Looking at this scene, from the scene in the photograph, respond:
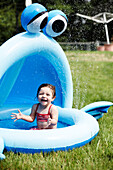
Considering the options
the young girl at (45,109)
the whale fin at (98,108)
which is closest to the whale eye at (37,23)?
the young girl at (45,109)

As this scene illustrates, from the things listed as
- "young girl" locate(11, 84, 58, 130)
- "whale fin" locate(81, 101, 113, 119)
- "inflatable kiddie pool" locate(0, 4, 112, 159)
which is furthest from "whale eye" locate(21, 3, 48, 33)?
"whale fin" locate(81, 101, 113, 119)

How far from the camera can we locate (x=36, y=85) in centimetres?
356

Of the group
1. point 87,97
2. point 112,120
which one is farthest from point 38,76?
point 87,97

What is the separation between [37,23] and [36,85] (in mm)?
1144

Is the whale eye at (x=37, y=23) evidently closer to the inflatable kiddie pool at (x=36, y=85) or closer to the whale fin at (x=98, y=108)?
the inflatable kiddie pool at (x=36, y=85)

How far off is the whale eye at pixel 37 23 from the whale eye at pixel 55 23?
0.07 meters

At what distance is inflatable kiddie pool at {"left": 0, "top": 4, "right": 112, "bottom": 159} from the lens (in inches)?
79.6

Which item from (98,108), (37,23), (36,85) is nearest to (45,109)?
(98,108)

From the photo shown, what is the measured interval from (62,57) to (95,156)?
1400 millimetres

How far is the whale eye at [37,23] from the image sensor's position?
8.61 ft

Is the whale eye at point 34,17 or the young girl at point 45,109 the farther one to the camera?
the whale eye at point 34,17

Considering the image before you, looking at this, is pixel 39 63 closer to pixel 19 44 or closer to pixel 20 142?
pixel 19 44

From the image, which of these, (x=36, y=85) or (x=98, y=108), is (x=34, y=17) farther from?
(x=98, y=108)

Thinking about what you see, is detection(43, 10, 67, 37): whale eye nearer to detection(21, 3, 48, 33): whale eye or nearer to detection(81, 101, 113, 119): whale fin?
detection(21, 3, 48, 33): whale eye
